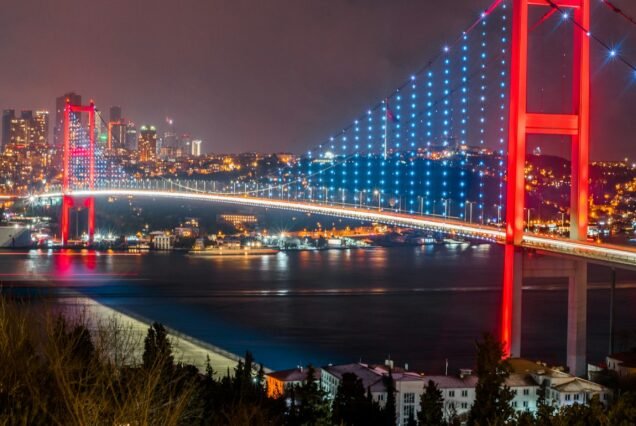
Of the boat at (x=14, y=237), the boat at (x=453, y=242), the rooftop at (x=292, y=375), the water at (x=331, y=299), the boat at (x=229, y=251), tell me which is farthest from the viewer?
the boat at (x=453, y=242)

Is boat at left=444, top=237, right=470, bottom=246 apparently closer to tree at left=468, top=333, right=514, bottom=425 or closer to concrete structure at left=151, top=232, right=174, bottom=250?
concrete structure at left=151, top=232, right=174, bottom=250

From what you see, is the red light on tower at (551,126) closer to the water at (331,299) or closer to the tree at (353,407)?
the water at (331,299)

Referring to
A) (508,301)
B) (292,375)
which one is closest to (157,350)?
(292,375)

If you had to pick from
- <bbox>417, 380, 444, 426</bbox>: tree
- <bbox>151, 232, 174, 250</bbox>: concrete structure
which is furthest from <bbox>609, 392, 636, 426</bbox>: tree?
<bbox>151, 232, 174, 250</bbox>: concrete structure

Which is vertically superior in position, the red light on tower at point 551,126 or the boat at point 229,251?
the red light on tower at point 551,126

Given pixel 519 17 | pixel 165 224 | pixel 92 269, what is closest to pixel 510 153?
pixel 519 17

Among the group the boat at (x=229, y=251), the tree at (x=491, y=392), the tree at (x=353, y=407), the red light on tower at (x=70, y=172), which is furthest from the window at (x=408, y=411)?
the red light on tower at (x=70, y=172)

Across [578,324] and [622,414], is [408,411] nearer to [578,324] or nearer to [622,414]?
[578,324]
